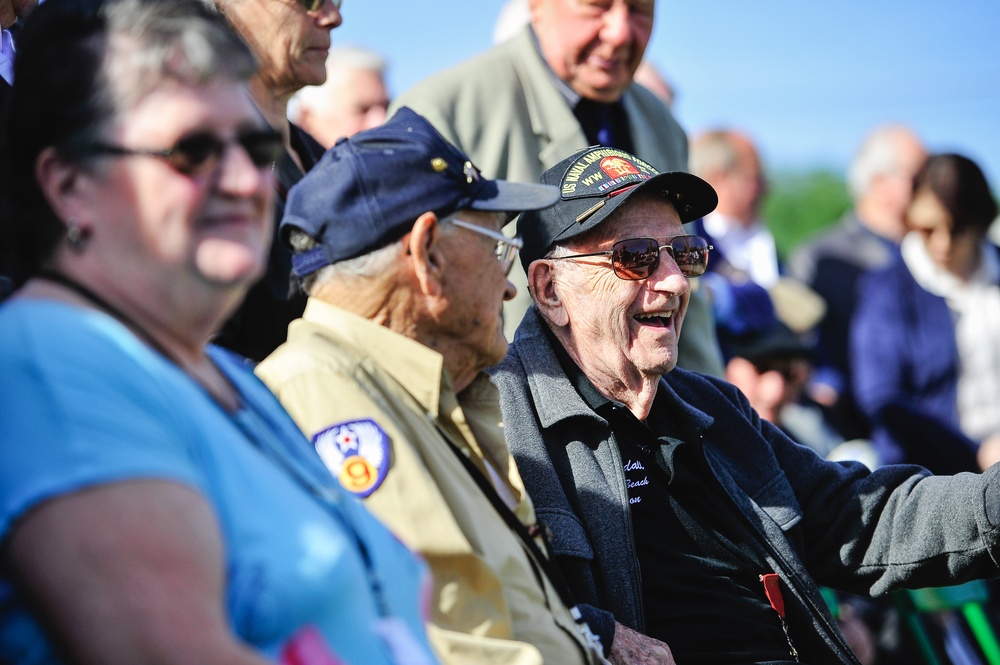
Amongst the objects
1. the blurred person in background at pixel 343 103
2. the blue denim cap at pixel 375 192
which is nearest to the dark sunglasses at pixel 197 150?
the blue denim cap at pixel 375 192

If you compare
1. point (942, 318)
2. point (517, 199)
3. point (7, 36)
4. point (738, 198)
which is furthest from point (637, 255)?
point (738, 198)

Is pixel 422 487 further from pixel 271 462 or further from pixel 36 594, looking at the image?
pixel 36 594

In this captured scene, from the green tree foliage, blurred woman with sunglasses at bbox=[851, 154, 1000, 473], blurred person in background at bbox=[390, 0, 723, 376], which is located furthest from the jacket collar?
the green tree foliage

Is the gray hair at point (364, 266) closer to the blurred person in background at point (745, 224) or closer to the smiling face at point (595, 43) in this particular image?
the smiling face at point (595, 43)

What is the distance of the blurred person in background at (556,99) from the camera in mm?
4734

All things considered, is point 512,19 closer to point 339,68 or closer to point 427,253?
point 339,68

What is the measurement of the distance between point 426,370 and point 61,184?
1.03 metres

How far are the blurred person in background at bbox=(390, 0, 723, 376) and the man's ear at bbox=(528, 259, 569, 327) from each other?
89 cm

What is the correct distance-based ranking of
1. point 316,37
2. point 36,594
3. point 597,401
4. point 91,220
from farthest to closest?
point 316,37 < point 597,401 < point 91,220 < point 36,594

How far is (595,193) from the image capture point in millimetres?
3568

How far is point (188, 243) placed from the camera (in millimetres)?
1789

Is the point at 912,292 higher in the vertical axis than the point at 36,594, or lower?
lower

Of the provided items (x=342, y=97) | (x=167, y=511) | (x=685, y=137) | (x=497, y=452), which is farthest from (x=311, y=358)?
(x=342, y=97)

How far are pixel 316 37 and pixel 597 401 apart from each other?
1556 millimetres
